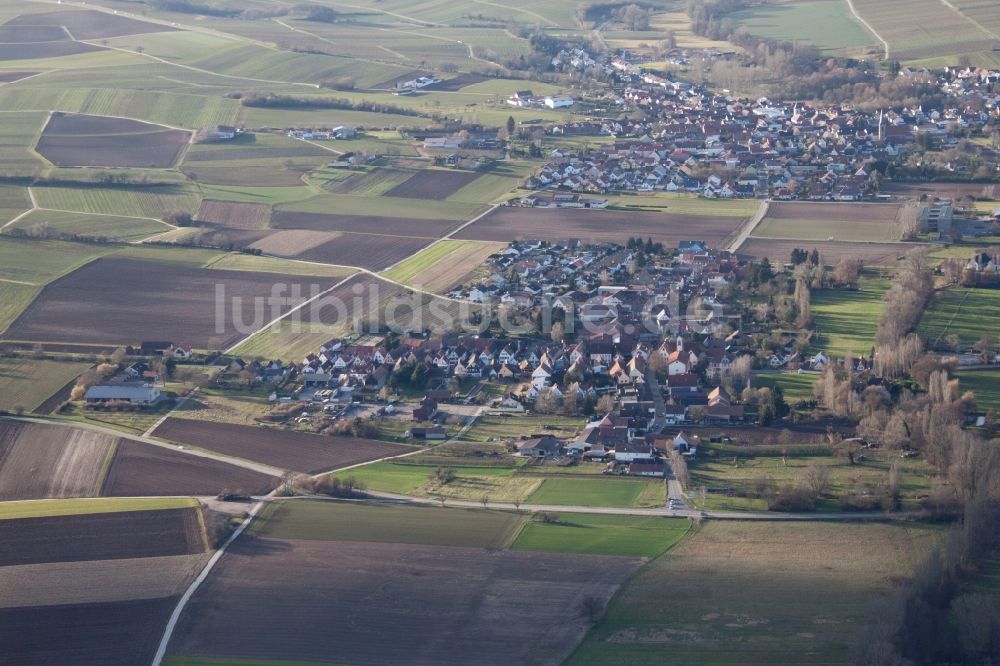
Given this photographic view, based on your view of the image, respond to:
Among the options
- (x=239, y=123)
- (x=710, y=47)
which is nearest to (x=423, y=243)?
(x=239, y=123)

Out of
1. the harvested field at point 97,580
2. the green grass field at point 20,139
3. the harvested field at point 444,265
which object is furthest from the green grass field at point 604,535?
the green grass field at point 20,139

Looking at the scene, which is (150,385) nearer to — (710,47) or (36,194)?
(36,194)

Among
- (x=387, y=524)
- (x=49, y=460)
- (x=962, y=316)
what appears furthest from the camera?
(x=962, y=316)

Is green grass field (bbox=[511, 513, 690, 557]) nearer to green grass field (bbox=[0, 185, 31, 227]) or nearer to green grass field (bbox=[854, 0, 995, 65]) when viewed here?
green grass field (bbox=[0, 185, 31, 227])

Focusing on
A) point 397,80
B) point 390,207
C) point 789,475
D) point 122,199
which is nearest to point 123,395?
point 789,475

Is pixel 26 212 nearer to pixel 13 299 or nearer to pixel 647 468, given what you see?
pixel 13 299

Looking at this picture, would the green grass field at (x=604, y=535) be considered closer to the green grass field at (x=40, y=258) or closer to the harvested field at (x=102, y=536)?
the harvested field at (x=102, y=536)
